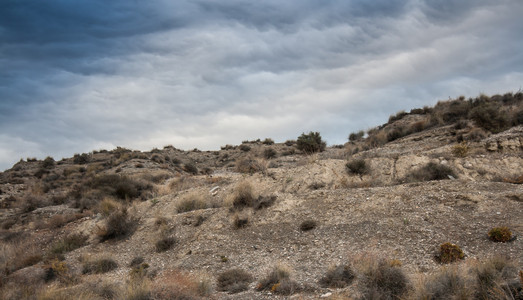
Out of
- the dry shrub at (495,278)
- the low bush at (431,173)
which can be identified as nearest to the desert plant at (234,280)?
the dry shrub at (495,278)

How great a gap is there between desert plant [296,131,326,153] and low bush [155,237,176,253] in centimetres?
1629

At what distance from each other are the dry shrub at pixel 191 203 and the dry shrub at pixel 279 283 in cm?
681

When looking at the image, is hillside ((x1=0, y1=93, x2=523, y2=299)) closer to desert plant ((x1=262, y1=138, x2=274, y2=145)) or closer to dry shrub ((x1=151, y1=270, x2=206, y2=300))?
dry shrub ((x1=151, y1=270, x2=206, y2=300))

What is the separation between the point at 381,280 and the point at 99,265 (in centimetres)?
888

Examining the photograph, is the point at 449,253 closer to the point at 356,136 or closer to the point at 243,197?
the point at 243,197

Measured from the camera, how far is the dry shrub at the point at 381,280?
21.6 feet

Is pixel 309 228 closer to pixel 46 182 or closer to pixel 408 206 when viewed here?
pixel 408 206

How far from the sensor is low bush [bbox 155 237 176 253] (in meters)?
12.0

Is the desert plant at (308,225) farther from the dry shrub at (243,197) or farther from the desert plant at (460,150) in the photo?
the desert plant at (460,150)

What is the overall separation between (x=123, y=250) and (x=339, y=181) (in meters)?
8.86

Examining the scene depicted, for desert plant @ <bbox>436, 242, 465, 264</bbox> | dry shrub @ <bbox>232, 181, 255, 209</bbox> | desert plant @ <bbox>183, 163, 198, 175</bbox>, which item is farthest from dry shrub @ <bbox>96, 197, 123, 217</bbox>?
desert plant @ <bbox>183, 163, 198, 175</bbox>

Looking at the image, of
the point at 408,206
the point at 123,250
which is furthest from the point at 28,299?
the point at 408,206

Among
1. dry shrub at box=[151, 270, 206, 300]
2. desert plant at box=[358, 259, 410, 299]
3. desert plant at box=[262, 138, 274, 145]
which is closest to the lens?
desert plant at box=[358, 259, 410, 299]

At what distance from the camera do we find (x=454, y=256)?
781cm
